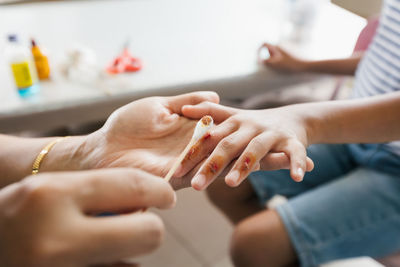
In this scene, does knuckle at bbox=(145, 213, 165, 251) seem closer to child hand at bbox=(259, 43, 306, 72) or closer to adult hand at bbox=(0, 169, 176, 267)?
adult hand at bbox=(0, 169, 176, 267)

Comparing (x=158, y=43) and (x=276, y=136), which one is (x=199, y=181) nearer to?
(x=276, y=136)

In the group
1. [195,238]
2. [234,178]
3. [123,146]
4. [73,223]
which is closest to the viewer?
[73,223]

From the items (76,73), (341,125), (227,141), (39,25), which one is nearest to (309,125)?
(341,125)

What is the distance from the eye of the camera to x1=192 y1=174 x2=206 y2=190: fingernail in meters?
0.51

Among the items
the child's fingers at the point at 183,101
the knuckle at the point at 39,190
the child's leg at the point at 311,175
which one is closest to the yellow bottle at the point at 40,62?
the child's fingers at the point at 183,101

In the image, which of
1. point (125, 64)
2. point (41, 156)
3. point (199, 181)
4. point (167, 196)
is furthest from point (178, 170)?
point (125, 64)

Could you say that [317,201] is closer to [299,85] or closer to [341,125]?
→ [341,125]

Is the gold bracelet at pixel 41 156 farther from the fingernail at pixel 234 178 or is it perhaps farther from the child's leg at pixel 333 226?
the child's leg at pixel 333 226

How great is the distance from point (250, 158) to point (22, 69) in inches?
26.9

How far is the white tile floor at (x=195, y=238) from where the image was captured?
1103mm

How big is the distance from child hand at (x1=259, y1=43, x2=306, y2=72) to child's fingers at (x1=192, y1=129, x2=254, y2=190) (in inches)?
20.7

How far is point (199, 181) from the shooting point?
1.67 feet

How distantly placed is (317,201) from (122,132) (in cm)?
49

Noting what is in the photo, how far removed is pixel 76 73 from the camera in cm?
91
